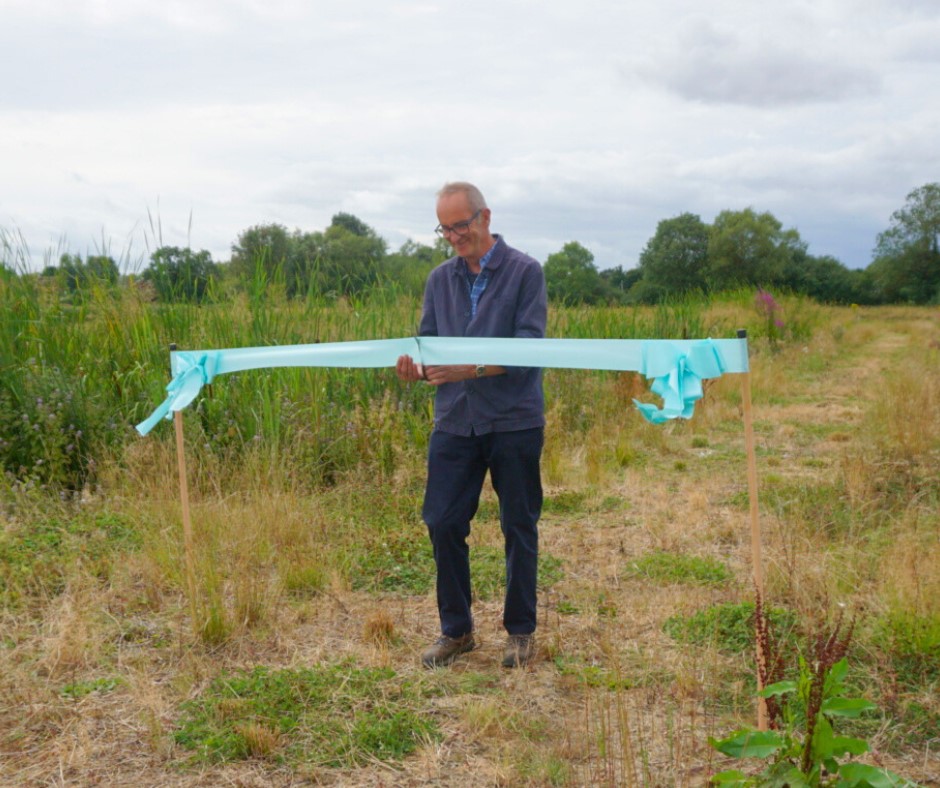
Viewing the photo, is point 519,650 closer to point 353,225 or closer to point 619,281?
point 353,225

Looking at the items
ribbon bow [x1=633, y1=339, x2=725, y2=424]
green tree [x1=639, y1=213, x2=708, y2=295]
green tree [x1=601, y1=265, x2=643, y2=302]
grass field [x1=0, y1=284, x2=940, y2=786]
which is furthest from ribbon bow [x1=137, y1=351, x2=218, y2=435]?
green tree [x1=639, y1=213, x2=708, y2=295]

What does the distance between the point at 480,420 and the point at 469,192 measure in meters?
0.93

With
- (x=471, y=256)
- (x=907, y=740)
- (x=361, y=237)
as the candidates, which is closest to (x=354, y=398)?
(x=361, y=237)

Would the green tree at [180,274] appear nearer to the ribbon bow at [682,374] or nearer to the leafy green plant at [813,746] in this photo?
the ribbon bow at [682,374]

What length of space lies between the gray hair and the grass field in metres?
1.88

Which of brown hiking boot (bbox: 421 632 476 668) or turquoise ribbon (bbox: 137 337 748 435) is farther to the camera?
brown hiking boot (bbox: 421 632 476 668)

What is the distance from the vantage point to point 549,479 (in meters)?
7.14

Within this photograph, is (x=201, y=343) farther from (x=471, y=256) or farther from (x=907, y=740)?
(x=907, y=740)

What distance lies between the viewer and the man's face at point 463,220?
12.1ft

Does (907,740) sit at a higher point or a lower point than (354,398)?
lower

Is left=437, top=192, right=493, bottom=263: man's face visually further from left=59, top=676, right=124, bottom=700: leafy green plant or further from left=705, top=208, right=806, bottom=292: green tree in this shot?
left=705, top=208, right=806, bottom=292: green tree

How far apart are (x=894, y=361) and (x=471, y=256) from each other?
1467cm

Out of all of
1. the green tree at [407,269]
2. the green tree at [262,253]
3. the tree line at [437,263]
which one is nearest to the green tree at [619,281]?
the tree line at [437,263]

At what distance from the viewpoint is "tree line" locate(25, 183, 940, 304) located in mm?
7816
